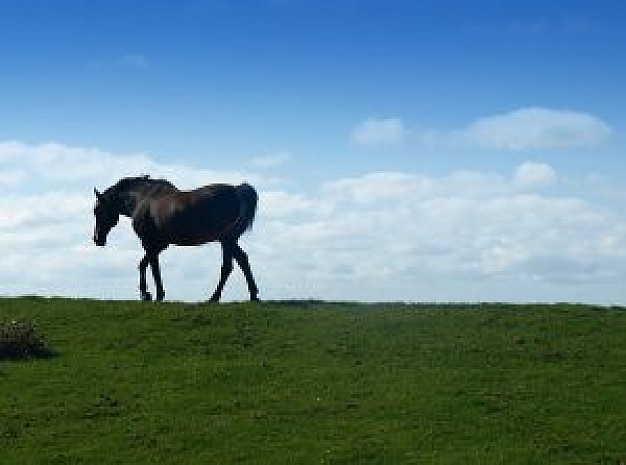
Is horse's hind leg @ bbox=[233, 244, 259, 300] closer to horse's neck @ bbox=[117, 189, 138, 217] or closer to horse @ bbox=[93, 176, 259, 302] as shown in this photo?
horse @ bbox=[93, 176, 259, 302]

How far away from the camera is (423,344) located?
2989 centimetres

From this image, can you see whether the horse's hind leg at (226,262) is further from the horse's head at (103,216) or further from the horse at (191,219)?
the horse's head at (103,216)

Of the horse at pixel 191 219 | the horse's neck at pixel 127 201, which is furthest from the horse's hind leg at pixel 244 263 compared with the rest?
the horse's neck at pixel 127 201

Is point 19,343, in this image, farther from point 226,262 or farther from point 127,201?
point 127,201

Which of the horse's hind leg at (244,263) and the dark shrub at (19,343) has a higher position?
the horse's hind leg at (244,263)

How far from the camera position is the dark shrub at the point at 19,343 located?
30578 millimetres

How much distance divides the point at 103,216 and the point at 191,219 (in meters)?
5.54

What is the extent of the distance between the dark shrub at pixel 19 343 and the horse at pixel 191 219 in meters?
7.07

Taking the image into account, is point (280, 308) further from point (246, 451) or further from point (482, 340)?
point (246, 451)

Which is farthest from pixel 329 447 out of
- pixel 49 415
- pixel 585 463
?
pixel 49 415

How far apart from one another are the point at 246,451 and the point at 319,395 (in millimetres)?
3960

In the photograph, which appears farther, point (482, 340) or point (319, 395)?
point (482, 340)

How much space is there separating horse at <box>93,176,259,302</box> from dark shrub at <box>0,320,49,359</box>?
7.07 m

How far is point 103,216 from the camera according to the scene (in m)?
40.2
